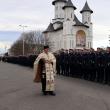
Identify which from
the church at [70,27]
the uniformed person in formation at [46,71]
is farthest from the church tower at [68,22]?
the uniformed person in formation at [46,71]

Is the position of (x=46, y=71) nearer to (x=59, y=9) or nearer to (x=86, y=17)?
(x=86, y=17)

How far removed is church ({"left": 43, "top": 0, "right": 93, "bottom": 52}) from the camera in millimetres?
99125

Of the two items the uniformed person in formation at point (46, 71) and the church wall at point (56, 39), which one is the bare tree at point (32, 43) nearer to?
the church wall at point (56, 39)

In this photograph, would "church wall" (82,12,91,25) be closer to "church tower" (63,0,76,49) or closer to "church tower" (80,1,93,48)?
"church tower" (80,1,93,48)

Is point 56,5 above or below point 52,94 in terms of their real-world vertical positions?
above

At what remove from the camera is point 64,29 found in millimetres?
101625

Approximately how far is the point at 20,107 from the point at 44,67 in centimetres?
296

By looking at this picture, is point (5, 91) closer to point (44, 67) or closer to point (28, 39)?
point (44, 67)

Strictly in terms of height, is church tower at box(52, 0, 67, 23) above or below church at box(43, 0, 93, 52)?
above

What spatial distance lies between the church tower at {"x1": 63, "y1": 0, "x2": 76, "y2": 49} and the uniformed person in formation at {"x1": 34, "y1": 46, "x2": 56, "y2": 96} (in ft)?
282

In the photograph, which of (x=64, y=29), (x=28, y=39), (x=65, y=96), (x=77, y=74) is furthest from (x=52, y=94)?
(x=28, y=39)

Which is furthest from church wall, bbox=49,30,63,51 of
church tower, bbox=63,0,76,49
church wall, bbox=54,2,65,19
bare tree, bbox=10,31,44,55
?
church wall, bbox=54,2,65,19

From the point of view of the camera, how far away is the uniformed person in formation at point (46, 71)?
12312mm

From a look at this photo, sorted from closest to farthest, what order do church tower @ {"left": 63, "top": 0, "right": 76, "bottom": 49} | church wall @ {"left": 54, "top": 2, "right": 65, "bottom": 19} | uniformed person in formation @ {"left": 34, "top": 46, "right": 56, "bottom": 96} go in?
uniformed person in formation @ {"left": 34, "top": 46, "right": 56, "bottom": 96}, church tower @ {"left": 63, "top": 0, "right": 76, "bottom": 49}, church wall @ {"left": 54, "top": 2, "right": 65, "bottom": 19}
